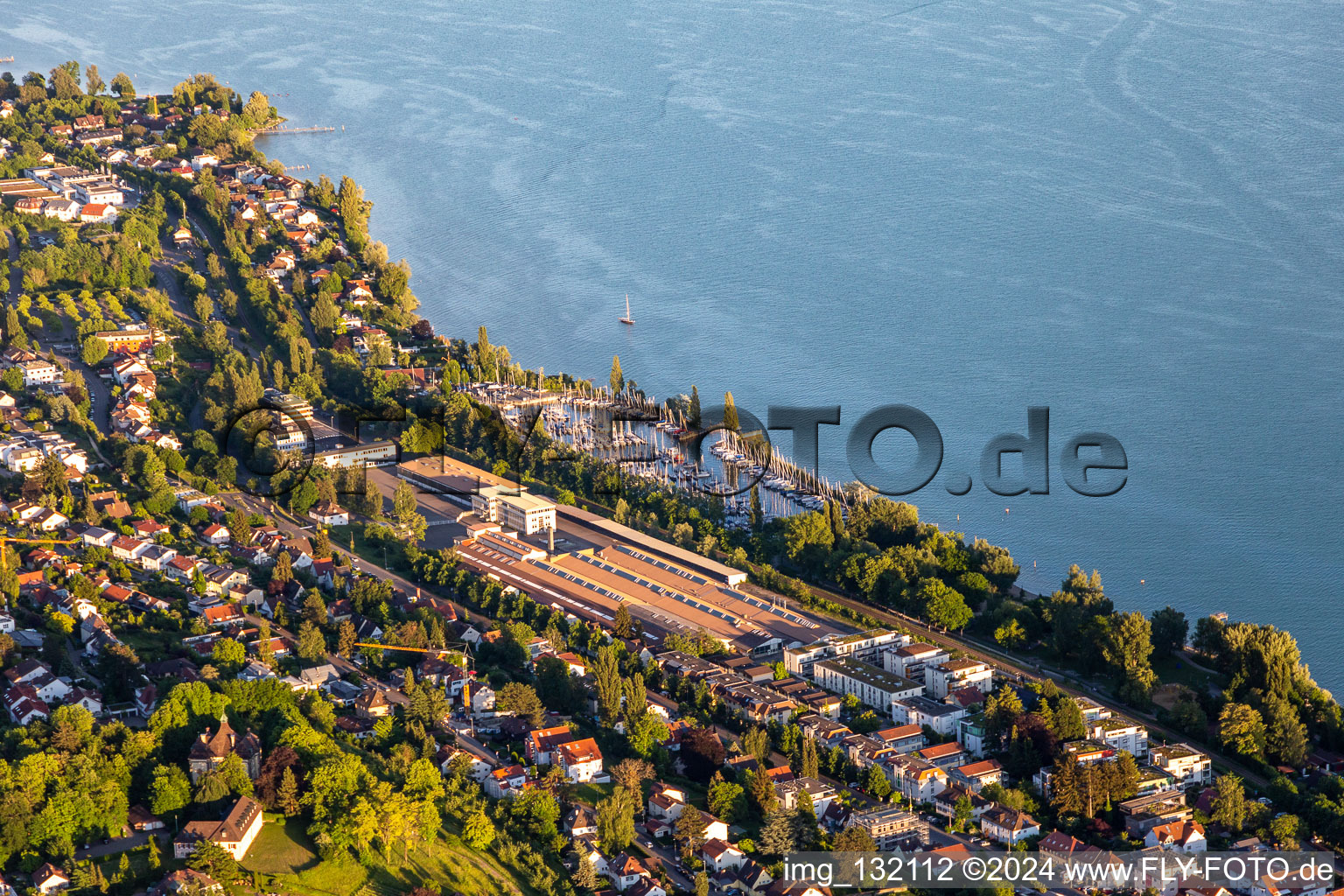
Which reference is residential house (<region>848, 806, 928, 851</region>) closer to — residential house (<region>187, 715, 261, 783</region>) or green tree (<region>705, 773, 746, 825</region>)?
green tree (<region>705, 773, 746, 825</region>)

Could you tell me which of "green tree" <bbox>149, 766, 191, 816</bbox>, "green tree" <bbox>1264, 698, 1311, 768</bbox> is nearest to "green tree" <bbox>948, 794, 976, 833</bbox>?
"green tree" <bbox>1264, 698, 1311, 768</bbox>

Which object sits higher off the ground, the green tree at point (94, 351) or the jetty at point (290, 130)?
the jetty at point (290, 130)

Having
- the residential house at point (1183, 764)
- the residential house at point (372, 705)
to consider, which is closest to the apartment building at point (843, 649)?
the residential house at point (1183, 764)

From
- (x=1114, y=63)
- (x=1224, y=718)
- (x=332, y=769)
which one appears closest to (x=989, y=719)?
(x=1224, y=718)

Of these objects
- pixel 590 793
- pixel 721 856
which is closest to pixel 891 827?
pixel 721 856

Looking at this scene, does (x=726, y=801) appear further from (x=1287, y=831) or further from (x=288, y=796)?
(x=1287, y=831)

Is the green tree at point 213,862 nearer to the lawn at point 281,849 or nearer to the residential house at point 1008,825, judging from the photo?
the lawn at point 281,849

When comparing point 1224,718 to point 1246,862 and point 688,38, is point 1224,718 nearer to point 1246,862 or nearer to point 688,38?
point 1246,862

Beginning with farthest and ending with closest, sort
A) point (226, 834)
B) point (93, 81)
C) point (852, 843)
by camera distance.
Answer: point (93, 81), point (852, 843), point (226, 834)
